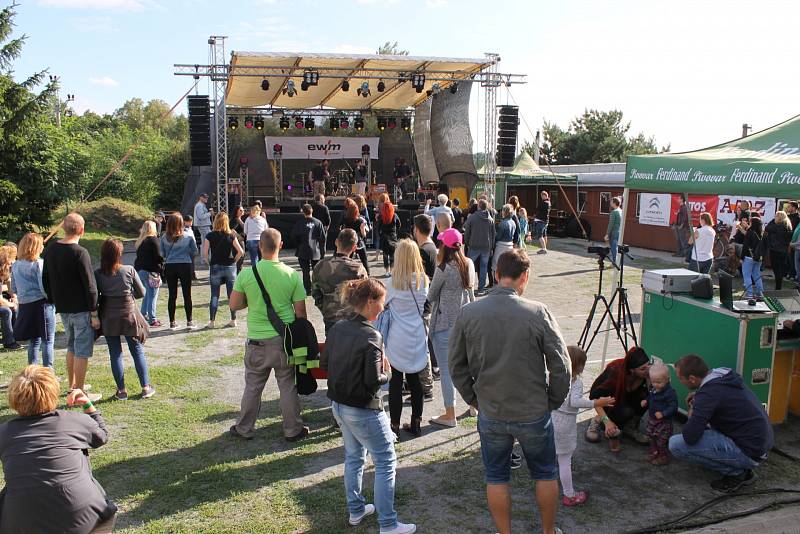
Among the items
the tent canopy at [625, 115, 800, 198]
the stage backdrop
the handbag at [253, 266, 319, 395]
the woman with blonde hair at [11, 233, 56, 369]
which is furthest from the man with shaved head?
the stage backdrop

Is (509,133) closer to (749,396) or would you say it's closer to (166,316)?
(166,316)

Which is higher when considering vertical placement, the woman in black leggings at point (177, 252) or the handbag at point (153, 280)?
the woman in black leggings at point (177, 252)

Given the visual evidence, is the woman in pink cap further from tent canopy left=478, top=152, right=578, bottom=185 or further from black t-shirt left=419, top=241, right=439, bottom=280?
tent canopy left=478, top=152, right=578, bottom=185

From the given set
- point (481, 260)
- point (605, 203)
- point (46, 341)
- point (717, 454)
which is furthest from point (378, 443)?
point (605, 203)

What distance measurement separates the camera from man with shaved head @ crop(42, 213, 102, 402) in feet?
17.4

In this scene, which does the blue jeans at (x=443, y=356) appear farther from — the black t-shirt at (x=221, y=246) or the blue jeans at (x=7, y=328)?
the blue jeans at (x=7, y=328)

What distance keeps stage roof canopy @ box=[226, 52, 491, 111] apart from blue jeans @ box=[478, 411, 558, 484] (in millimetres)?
13517

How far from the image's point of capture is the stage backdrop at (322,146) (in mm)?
24172

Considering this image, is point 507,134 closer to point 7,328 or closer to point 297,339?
point 7,328

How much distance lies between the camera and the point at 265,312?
4.71 m

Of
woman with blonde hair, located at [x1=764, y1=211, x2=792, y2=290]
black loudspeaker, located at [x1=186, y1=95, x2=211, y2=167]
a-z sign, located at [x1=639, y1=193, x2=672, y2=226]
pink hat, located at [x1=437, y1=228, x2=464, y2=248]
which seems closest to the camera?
pink hat, located at [x1=437, y1=228, x2=464, y2=248]

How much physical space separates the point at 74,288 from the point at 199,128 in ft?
→ 37.6

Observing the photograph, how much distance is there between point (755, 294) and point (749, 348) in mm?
730

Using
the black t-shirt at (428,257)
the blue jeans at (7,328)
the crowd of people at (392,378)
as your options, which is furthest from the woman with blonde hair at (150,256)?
the black t-shirt at (428,257)
